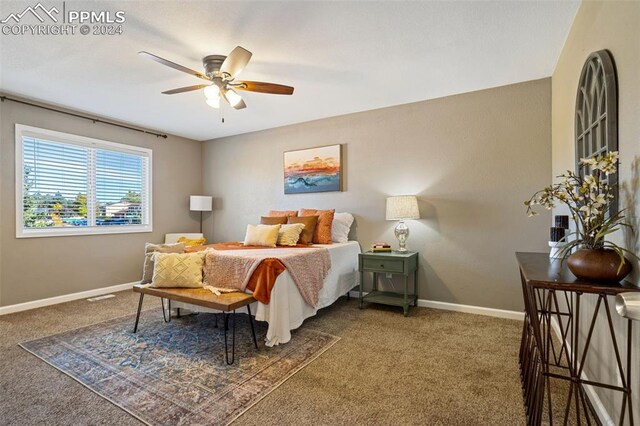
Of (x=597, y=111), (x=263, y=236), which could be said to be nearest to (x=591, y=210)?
(x=597, y=111)

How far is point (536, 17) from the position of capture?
2170mm

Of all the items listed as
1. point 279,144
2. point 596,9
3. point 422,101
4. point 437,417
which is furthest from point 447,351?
point 279,144

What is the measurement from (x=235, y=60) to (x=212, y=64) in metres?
0.51

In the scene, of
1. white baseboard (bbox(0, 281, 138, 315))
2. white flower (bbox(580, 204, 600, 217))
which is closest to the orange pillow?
white flower (bbox(580, 204, 600, 217))

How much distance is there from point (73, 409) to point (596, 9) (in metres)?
3.76

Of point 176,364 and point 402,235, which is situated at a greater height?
point 402,235

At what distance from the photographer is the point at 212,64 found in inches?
105

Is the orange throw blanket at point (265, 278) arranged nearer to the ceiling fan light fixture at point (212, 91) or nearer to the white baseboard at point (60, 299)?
the ceiling fan light fixture at point (212, 91)

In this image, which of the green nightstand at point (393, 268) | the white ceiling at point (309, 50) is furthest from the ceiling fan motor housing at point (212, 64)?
the green nightstand at point (393, 268)

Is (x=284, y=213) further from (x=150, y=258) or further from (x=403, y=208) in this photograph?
(x=150, y=258)

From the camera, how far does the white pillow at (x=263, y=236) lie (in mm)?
3562

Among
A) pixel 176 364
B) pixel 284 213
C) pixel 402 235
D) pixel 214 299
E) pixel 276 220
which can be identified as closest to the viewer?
pixel 176 364

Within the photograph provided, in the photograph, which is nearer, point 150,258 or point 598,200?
point 598,200

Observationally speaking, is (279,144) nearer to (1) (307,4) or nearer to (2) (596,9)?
(1) (307,4)
